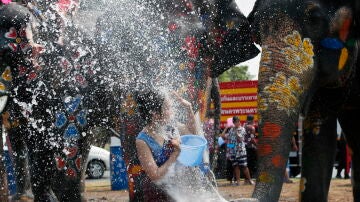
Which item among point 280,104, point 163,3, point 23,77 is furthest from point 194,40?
point 23,77

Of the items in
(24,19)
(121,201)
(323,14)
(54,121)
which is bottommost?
(121,201)

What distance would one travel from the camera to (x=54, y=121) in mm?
6730

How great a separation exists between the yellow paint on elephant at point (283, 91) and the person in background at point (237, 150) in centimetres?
898

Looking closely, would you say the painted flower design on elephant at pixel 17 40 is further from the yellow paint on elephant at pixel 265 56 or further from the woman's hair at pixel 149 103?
the yellow paint on elephant at pixel 265 56

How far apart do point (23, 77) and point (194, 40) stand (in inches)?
70.7

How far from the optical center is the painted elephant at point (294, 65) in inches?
177

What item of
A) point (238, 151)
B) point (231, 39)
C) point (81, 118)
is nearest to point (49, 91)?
point (81, 118)

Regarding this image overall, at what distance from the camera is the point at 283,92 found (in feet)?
15.2

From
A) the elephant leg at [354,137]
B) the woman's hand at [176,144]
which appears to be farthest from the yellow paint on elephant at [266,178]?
the elephant leg at [354,137]

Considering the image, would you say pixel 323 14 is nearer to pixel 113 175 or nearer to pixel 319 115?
pixel 319 115

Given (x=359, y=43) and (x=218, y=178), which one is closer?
(x=359, y=43)

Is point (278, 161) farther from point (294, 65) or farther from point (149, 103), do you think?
point (149, 103)

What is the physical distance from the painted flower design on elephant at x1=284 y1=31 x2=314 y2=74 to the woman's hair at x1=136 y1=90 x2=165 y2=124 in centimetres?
82

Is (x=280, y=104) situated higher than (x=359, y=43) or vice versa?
(x=359, y=43)
